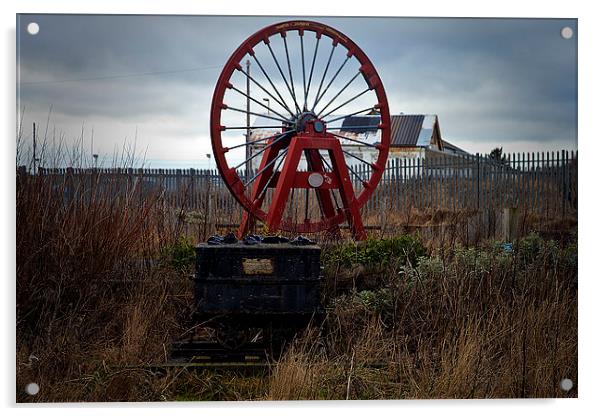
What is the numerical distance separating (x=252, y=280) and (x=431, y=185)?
3273mm

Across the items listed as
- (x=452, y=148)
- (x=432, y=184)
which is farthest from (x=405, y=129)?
(x=432, y=184)

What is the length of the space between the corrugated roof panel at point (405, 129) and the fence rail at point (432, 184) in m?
0.24

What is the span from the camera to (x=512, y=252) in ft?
19.3

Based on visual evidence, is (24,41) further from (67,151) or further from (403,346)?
(403,346)

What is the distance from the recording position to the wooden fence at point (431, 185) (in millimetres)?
5742

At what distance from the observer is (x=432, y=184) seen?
8062 millimetres

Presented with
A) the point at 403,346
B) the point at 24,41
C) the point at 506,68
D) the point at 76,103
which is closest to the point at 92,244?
the point at 76,103

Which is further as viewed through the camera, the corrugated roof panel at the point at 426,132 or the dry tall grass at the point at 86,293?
the corrugated roof panel at the point at 426,132

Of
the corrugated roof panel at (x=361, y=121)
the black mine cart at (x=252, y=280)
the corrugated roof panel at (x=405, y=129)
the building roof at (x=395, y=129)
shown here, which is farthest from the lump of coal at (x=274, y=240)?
the corrugated roof panel at (x=361, y=121)

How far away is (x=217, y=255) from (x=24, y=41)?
5.34 feet

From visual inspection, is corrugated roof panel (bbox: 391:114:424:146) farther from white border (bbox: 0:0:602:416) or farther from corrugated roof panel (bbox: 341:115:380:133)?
white border (bbox: 0:0:602:416)

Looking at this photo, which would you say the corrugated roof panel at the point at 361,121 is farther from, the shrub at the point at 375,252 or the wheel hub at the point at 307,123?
the shrub at the point at 375,252

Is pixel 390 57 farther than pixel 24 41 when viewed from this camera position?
Yes
